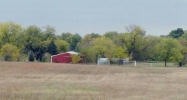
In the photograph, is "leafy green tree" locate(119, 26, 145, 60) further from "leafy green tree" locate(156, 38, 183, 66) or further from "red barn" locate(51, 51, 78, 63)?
"red barn" locate(51, 51, 78, 63)

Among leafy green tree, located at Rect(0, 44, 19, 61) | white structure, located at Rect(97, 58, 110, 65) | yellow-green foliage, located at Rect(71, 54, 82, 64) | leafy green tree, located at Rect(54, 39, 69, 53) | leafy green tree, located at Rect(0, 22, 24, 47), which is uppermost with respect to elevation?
leafy green tree, located at Rect(0, 22, 24, 47)

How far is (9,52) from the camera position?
3329 inches

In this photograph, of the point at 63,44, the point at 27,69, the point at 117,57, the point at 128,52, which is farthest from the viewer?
the point at 63,44

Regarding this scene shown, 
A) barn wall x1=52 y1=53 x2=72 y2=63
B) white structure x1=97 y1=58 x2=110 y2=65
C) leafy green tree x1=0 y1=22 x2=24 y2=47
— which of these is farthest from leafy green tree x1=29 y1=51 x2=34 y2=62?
white structure x1=97 y1=58 x2=110 y2=65

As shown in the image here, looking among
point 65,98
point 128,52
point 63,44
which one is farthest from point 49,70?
point 63,44

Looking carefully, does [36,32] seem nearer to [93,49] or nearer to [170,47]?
[93,49]

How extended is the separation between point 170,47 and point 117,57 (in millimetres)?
11795

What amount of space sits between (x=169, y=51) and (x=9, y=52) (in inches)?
1302

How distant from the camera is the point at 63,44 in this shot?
358 ft

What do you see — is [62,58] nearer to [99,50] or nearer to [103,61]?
[99,50]

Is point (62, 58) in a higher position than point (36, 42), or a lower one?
lower

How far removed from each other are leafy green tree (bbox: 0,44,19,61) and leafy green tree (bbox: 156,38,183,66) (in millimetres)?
29967

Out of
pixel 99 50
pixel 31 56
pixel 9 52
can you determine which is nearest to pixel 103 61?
pixel 99 50

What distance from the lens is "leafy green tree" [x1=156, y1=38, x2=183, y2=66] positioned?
290 ft
